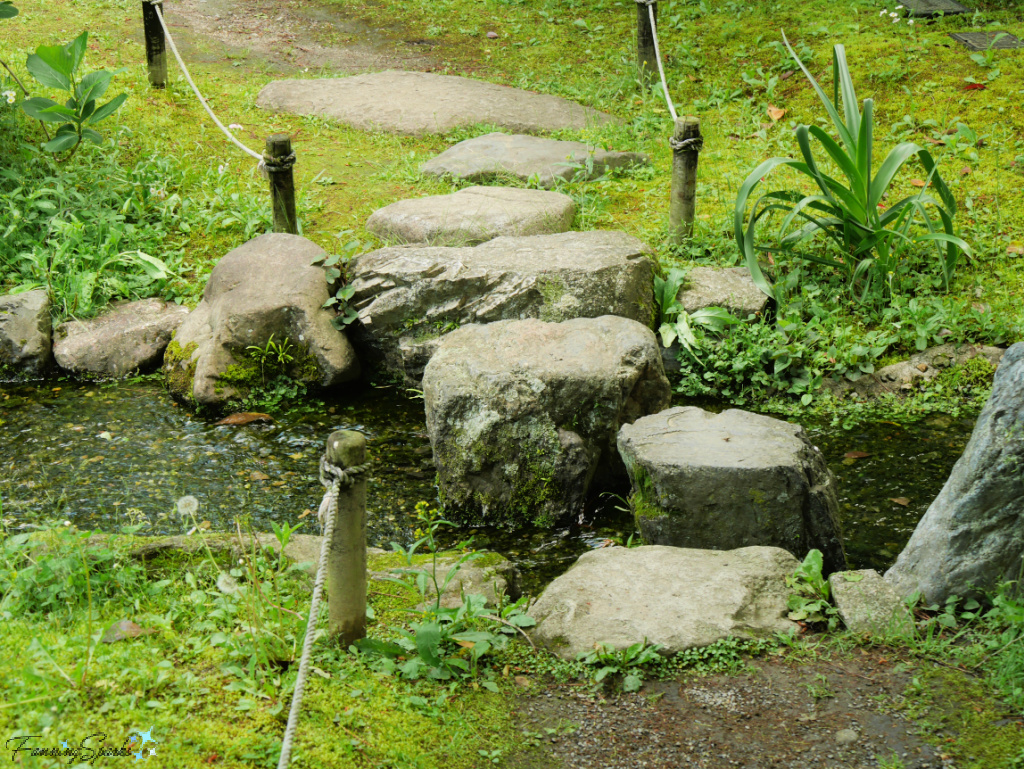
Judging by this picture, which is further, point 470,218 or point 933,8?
point 933,8

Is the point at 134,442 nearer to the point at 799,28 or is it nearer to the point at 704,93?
the point at 704,93

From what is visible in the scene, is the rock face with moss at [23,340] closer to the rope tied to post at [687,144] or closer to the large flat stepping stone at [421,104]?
the large flat stepping stone at [421,104]

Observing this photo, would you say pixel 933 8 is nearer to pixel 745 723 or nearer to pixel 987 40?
pixel 987 40

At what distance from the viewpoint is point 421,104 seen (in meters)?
8.69

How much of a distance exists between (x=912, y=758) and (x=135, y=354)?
16.2 feet

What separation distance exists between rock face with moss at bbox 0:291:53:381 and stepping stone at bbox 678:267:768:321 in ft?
13.4

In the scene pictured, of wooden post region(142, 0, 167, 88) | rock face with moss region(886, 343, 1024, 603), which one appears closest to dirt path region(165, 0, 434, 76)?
wooden post region(142, 0, 167, 88)

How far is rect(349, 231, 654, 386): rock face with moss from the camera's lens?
521 cm

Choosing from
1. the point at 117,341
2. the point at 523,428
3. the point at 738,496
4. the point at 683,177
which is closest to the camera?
the point at 738,496

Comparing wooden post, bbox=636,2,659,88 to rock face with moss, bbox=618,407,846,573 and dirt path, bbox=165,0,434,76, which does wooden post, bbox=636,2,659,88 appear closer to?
dirt path, bbox=165,0,434,76

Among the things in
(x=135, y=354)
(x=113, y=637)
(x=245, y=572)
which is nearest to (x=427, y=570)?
(x=245, y=572)

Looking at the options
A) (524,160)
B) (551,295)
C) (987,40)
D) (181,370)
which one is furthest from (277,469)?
(987,40)

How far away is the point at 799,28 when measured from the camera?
9.20 metres

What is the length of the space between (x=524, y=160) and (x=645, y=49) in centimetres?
235
